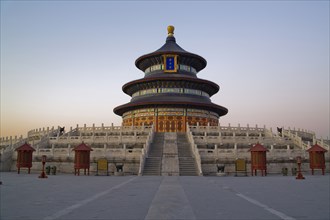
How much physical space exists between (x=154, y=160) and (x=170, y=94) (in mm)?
25080

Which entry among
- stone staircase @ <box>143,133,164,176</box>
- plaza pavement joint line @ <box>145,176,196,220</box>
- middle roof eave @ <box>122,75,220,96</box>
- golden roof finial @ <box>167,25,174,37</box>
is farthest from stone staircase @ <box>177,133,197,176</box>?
golden roof finial @ <box>167,25,174,37</box>

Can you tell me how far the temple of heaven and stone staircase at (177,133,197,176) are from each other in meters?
15.5

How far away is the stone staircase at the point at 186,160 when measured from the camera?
25234mm

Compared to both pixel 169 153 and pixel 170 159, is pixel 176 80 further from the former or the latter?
pixel 170 159

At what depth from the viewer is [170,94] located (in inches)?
2016

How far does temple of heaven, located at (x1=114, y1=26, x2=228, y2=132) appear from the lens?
4884 centimetres

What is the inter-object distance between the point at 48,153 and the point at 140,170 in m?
10.1

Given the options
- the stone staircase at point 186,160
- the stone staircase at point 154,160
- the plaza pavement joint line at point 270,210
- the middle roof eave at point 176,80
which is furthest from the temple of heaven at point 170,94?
the plaza pavement joint line at point 270,210

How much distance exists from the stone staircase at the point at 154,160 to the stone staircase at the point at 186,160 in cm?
183

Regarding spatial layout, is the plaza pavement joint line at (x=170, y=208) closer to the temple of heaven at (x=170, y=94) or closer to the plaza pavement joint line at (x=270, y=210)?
the plaza pavement joint line at (x=270, y=210)

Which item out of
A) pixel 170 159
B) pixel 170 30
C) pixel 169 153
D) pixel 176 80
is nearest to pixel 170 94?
pixel 176 80

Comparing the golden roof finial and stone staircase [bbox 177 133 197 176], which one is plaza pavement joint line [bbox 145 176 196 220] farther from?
the golden roof finial

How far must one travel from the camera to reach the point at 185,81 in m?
51.7

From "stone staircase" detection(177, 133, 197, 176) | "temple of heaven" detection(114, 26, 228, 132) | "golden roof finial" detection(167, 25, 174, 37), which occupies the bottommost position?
"stone staircase" detection(177, 133, 197, 176)
